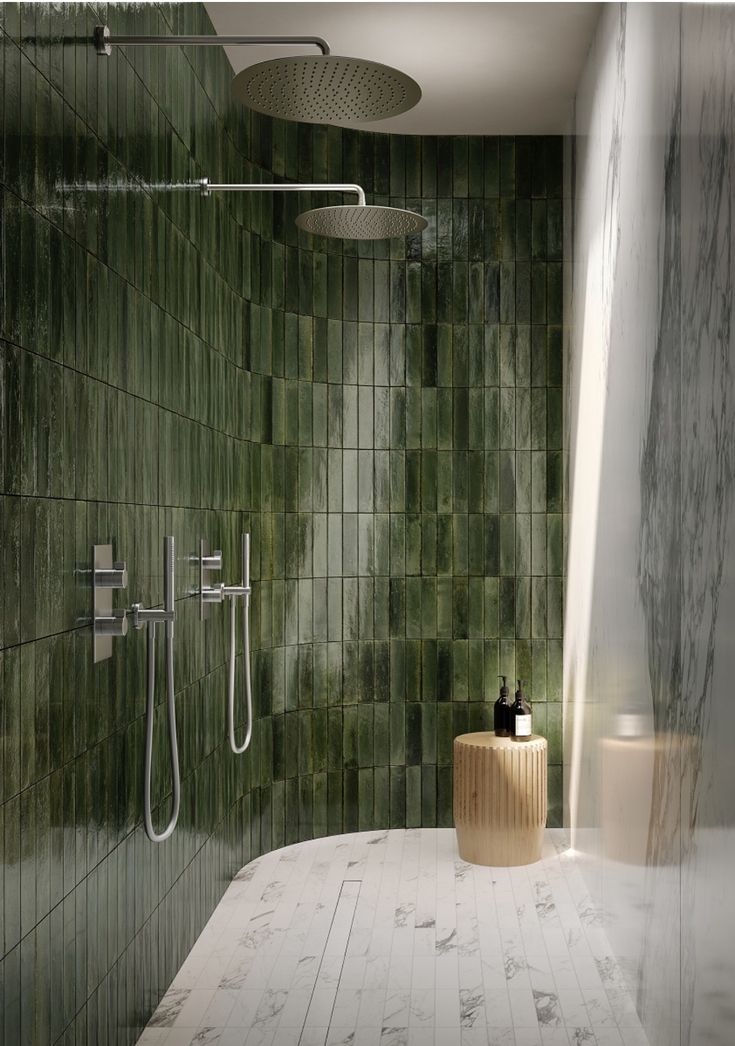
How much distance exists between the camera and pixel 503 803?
12.2 feet

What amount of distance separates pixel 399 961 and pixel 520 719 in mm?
1160

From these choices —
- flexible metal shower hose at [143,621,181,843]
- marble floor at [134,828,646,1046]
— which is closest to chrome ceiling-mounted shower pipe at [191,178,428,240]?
flexible metal shower hose at [143,621,181,843]

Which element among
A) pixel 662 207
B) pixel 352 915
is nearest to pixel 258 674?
pixel 352 915

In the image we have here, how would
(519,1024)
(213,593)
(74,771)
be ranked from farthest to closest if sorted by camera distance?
(213,593)
(519,1024)
(74,771)

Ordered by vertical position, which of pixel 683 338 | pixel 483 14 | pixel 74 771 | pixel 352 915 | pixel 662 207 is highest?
pixel 483 14

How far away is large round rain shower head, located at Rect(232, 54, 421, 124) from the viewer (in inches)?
82.4

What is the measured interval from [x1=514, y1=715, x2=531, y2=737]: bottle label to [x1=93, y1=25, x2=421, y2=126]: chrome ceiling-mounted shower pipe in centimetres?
222

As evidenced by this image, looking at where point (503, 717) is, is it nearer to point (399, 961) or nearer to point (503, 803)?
point (503, 803)

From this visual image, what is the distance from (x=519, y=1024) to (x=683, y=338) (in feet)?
5.30

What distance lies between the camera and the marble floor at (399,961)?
251 cm

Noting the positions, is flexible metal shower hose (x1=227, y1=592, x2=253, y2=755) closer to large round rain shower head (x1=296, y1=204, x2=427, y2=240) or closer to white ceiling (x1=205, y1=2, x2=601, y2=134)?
large round rain shower head (x1=296, y1=204, x2=427, y2=240)

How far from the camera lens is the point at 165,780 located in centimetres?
267

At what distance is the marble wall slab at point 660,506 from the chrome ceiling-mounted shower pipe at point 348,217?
1.92ft

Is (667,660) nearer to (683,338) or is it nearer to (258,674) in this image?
(683,338)
